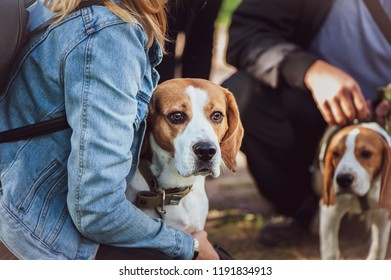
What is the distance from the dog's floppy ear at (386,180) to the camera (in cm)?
215

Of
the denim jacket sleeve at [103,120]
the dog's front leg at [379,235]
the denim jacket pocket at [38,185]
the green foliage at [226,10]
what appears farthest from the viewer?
the dog's front leg at [379,235]

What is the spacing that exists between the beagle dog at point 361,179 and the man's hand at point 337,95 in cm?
5

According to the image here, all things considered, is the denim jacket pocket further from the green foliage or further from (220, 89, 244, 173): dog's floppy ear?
the green foliage

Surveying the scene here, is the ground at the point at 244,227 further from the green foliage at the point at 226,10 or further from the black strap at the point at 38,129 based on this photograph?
the black strap at the point at 38,129

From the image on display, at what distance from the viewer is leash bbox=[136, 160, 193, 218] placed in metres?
1.94

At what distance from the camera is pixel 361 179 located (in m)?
2.15

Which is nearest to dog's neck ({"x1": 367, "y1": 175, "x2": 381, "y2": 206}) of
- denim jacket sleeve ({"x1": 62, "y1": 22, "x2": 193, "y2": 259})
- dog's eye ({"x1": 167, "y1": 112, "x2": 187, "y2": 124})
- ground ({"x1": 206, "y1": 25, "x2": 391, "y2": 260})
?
ground ({"x1": 206, "y1": 25, "x2": 391, "y2": 260})

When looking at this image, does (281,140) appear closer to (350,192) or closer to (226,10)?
(350,192)

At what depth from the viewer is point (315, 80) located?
2.20m

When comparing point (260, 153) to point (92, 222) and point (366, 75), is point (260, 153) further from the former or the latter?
point (92, 222)

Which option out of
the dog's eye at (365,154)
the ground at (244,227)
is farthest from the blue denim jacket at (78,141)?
the dog's eye at (365,154)

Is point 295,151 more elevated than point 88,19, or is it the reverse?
point 88,19

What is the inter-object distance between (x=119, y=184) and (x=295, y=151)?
885 mm
